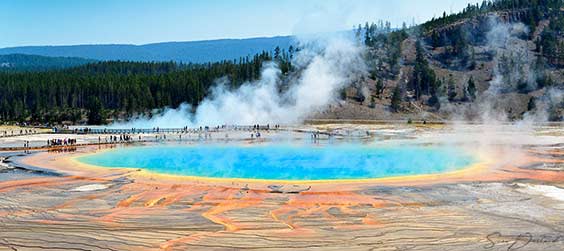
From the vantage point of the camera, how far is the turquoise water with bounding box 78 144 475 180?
108 ft

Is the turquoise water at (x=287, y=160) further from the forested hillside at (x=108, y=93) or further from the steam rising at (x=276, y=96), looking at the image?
the forested hillside at (x=108, y=93)

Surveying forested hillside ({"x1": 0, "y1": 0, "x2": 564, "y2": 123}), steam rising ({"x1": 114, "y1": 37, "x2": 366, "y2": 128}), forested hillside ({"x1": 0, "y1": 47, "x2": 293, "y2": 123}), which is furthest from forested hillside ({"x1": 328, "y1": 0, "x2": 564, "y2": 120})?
forested hillside ({"x1": 0, "y1": 47, "x2": 293, "y2": 123})

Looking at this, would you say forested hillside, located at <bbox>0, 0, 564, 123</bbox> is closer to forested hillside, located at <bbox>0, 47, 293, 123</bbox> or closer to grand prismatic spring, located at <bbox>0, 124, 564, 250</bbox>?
forested hillside, located at <bbox>0, 47, 293, 123</bbox>

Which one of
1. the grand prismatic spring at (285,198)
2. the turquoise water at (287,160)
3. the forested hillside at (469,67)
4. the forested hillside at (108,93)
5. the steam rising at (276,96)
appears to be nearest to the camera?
the grand prismatic spring at (285,198)

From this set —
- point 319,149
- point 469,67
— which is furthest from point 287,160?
point 469,67

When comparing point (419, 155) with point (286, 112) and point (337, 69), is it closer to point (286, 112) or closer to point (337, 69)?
point (286, 112)

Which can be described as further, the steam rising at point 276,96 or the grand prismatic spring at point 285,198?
the steam rising at point 276,96

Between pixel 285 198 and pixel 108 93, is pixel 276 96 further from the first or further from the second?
pixel 285 198

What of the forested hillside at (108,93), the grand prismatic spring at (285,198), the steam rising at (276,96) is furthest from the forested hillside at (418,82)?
the grand prismatic spring at (285,198)

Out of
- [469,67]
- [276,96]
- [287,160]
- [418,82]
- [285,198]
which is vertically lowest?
[285,198]

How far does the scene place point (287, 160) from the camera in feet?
130

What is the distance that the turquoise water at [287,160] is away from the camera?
3303cm

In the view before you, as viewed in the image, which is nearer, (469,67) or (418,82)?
(418,82)

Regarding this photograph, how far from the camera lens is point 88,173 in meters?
31.7
